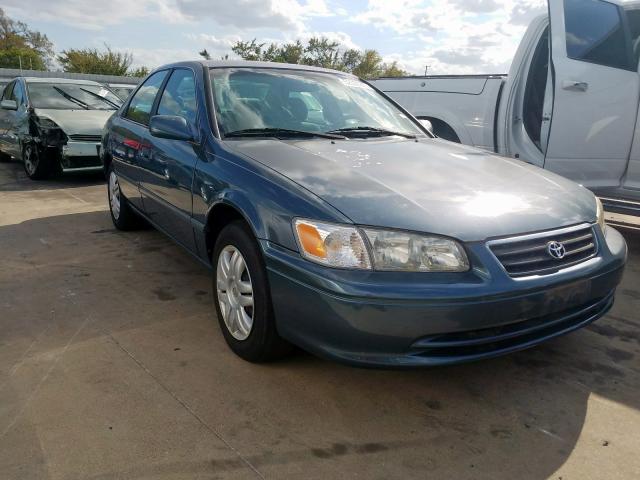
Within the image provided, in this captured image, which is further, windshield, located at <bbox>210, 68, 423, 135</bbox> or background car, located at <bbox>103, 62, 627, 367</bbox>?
windshield, located at <bbox>210, 68, 423, 135</bbox>

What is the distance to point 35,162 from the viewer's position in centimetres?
759

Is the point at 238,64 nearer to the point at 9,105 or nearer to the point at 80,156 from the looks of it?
the point at 80,156

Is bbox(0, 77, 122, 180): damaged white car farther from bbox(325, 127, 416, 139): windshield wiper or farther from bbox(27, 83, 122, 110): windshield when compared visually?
bbox(325, 127, 416, 139): windshield wiper

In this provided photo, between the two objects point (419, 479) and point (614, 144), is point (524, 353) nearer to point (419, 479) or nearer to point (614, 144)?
point (419, 479)

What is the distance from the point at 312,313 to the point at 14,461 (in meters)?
1.22

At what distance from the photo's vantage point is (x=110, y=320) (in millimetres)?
3164

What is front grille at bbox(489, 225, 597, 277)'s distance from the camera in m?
2.19

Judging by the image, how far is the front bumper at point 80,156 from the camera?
7.34m

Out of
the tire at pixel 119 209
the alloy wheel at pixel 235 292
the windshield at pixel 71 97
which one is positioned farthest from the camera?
the windshield at pixel 71 97

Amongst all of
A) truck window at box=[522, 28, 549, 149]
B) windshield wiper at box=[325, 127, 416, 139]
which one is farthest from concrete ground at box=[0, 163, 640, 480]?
truck window at box=[522, 28, 549, 149]

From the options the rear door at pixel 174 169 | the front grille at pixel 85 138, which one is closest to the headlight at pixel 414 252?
the rear door at pixel 174 169

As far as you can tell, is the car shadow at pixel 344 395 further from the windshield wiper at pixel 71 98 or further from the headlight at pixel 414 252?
the windshield wiper at pixel 71 98

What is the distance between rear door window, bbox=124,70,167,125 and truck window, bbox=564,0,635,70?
340cm

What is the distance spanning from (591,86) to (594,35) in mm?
471
